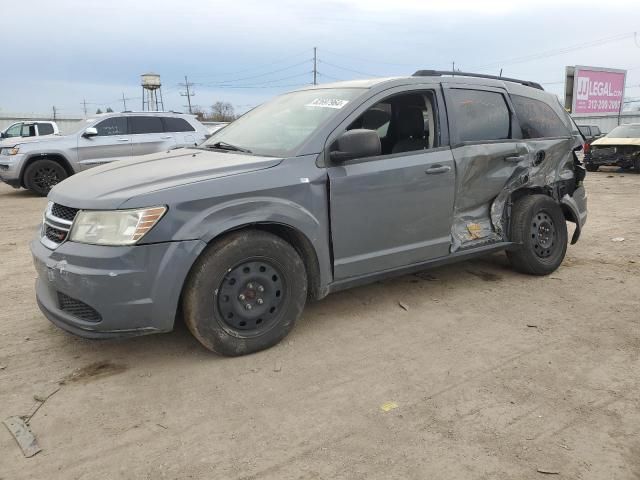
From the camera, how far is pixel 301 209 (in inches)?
135

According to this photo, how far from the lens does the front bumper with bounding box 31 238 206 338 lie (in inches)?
114

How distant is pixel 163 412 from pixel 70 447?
1.54 feet

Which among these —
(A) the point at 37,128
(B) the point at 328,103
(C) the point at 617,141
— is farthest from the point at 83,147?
(C) the point at 617,141

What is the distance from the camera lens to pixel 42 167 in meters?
11.0

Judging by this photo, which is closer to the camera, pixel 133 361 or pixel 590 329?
pixel 133 361

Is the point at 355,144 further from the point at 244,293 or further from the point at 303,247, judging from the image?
the point at 244,293

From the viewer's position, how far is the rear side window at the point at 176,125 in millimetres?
12055

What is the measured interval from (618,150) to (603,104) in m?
19.3

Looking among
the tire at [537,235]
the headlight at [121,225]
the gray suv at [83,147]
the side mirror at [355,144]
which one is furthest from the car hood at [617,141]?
the headlight at [121,225]

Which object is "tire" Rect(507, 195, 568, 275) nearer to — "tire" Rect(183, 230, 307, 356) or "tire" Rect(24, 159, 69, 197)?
"tire" Rect(183, 230, 307, 356)

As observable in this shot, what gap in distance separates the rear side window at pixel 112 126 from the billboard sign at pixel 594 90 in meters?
26.5

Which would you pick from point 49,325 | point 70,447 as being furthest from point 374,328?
point 49,325

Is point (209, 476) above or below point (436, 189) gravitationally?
below

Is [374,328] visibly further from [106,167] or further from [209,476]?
[106,167]
